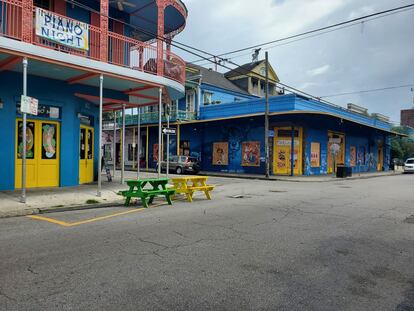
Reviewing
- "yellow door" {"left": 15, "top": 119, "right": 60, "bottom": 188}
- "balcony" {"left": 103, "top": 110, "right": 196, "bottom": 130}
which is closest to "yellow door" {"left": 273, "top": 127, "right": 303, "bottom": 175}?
"balcony" {"left": 103, "top": 110, "right": 196, "bottom": 130}

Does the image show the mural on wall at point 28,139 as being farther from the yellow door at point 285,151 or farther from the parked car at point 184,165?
the yellow door at point 285,151

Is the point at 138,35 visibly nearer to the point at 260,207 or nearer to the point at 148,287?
the point at 260,207

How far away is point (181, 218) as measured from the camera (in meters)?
8.48

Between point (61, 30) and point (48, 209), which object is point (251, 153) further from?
point (48, 209)

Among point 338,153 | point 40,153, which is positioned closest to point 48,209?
point 40,153

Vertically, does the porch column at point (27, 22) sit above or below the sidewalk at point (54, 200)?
above

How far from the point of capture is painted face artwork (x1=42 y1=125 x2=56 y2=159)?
1330cm

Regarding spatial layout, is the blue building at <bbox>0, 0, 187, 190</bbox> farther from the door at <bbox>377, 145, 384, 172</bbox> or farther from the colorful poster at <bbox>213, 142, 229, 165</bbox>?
the door at <bbox>377, 145, 384, 172</bbox>

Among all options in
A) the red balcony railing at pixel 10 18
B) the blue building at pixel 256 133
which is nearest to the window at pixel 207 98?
the blue building at pixel 256 133

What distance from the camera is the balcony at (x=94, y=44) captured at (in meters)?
10.6

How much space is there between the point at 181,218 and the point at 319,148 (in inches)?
909

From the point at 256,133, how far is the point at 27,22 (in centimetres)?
Answer: 2045

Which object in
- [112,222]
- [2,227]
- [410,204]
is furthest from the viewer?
[410,204]

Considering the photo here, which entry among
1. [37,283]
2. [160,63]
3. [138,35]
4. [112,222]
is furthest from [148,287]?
[138,35]
